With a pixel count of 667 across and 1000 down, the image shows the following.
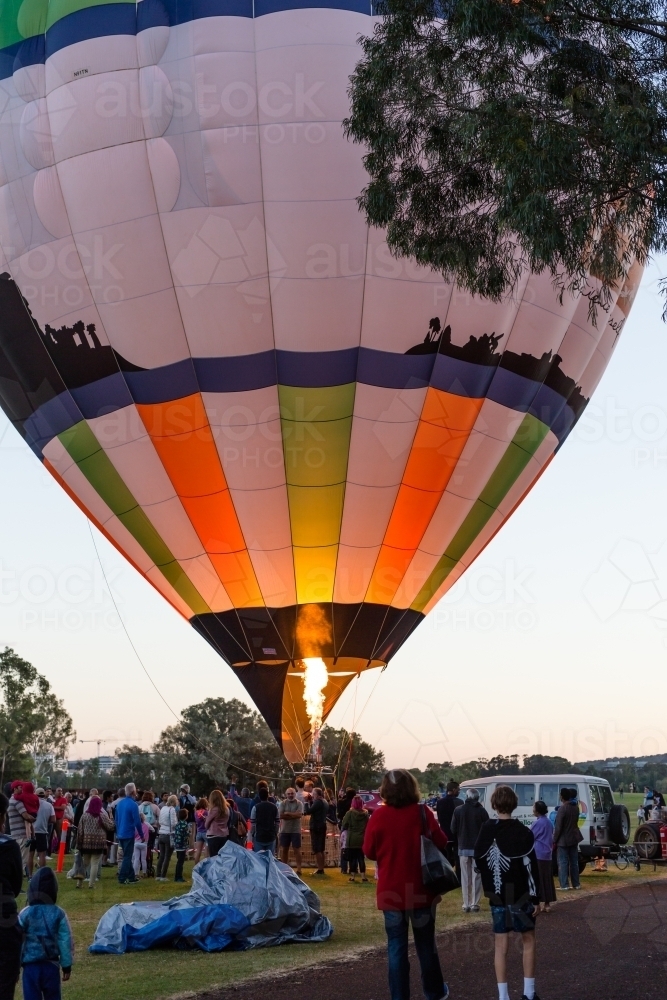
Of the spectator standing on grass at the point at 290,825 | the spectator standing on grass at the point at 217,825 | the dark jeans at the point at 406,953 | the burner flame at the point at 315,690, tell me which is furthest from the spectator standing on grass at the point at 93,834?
the dark jeans at the point at 406,953

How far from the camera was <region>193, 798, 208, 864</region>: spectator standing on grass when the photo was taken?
43.2ft

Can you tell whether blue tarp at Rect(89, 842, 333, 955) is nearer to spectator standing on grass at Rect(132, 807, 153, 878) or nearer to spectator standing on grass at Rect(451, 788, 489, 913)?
spectator standing on grass at Rect(451, 788, 489, 913)

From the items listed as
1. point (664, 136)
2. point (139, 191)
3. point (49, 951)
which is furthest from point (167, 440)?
point (49, 951)

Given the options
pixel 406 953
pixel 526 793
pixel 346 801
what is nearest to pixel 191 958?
pixel 406 953

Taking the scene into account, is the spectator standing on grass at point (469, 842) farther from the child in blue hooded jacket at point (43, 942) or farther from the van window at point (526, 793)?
the child in blue hooded jacket at point (43, 942)

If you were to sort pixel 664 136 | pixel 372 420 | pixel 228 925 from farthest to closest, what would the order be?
pixel 372 420, pixel 228 925, pixel 664 136

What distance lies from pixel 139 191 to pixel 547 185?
6950 millimetres

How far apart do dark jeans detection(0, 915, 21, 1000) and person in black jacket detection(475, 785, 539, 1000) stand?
255 centimetres

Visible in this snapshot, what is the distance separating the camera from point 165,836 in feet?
47.9

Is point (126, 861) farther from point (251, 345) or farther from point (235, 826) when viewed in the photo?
point (251, 345)

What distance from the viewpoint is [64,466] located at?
14773 mm

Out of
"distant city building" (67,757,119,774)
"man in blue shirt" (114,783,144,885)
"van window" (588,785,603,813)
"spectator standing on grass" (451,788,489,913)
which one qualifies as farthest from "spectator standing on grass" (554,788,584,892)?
"distant city building" (67,757,119,774)

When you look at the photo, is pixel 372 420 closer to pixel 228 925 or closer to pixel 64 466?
pixel 64 466

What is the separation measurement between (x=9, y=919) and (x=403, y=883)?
1.96m
